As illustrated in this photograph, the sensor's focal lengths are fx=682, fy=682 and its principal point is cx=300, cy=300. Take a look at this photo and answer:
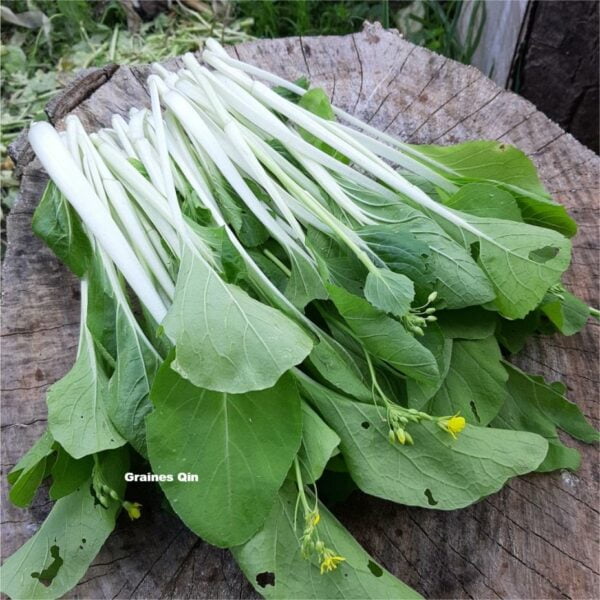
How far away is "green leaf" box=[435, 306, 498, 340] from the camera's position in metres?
1.06

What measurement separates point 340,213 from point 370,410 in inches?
13.8

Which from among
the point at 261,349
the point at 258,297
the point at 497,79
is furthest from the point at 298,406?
the point at 497,79

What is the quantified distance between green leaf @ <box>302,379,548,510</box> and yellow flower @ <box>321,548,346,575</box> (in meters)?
0.10

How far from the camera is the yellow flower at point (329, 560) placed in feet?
2.75

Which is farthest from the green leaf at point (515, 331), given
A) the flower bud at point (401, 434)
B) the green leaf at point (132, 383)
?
the green leaf at point (132, 383)

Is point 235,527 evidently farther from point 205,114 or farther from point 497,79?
point 497,79

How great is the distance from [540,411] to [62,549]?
2.51ft

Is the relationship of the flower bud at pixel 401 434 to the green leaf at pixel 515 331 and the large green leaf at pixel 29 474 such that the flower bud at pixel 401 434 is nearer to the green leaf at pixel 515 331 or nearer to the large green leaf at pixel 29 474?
the green leaf at pixel 515 331

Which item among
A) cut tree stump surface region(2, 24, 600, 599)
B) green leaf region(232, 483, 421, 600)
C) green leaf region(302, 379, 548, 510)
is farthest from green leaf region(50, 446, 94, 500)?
green leaf region(302, 379, 548, 510)

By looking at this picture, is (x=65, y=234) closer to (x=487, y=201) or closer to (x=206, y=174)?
(x=206, y=174)

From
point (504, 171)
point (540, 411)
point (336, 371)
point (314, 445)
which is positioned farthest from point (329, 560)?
point (504, 171)

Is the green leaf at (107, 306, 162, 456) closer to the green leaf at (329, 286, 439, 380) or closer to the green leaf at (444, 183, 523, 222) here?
the green leaf at (329, 286, 439, 380)

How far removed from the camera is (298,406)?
902 millimetres

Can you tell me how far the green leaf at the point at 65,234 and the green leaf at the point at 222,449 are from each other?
38 centimetres
